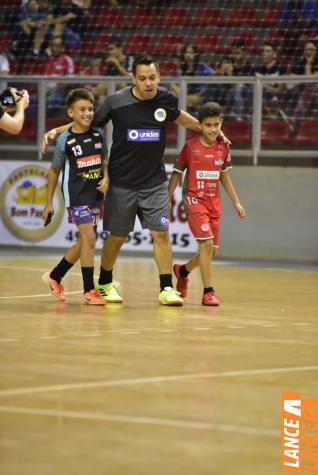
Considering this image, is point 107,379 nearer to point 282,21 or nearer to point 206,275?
point 206,275

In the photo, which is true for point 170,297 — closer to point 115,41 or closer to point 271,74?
point 271,74

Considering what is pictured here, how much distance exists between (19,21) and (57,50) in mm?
1163

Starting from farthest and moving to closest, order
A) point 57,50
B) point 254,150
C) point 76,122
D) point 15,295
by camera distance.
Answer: point 57,50 < point 254,150 < point 15,295 < point 76,122

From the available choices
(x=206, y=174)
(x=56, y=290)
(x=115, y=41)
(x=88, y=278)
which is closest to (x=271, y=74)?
(x=115, y=41)

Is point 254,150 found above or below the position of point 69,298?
above

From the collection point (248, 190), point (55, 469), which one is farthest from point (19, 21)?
point (55, 469)

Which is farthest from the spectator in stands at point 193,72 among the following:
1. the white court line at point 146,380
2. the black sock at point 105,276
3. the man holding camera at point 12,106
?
the white court line at point 146,380

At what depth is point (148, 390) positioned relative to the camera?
642 cm

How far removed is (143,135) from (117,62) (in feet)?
28.2

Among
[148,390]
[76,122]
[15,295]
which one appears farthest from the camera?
[15,295]

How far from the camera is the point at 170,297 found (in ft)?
36.1

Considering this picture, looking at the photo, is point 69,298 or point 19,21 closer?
point 69,298

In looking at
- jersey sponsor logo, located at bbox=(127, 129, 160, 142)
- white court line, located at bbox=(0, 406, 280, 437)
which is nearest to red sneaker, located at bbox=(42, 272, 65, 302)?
jersey sponsor logo, located at bbox=(127, 129, 160, 142)

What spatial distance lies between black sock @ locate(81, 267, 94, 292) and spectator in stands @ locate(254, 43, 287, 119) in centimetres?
757
